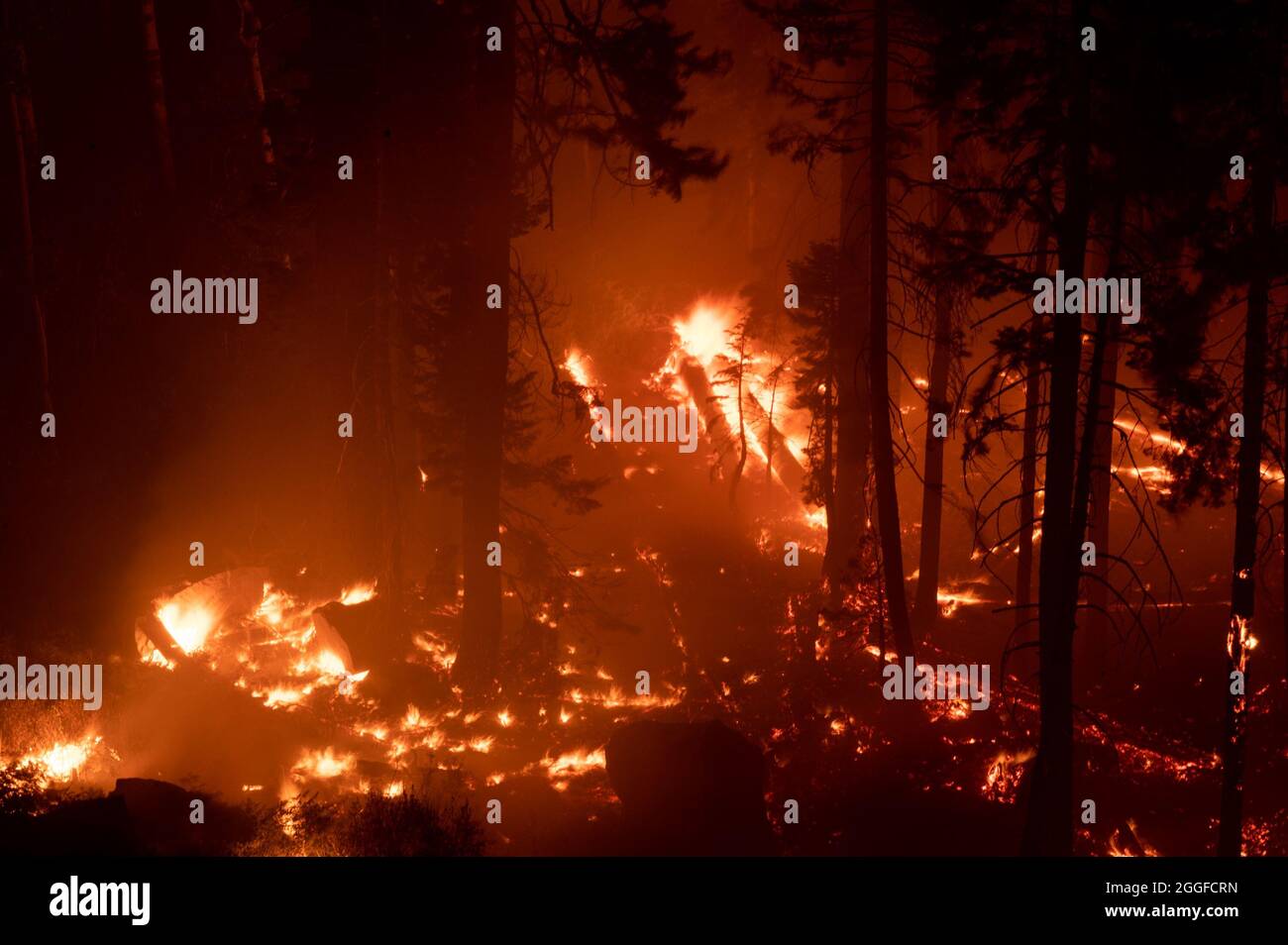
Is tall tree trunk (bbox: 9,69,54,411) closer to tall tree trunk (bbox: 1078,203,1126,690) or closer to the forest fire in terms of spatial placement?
the forest fire

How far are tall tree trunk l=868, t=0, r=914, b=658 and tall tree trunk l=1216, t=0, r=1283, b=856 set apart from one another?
4087mm

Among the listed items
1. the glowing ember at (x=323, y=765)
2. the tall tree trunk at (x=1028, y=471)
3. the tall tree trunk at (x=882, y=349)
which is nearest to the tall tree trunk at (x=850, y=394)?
the tall tree trunk at (x=1028, y=471)

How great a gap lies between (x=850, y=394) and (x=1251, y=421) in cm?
729

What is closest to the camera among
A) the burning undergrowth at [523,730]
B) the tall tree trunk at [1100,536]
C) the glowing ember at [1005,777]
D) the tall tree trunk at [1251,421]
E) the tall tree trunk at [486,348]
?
the tall tree trunk at [1251,421]

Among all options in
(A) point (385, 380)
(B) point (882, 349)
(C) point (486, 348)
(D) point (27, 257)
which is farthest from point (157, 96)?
(B) point (882, 349)

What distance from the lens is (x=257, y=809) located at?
35.6 feet

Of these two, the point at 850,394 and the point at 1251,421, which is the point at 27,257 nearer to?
the point at 850,394

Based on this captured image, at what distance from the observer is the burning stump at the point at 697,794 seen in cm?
1109

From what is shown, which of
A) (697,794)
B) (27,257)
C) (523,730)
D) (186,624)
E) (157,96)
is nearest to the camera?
(697,794)

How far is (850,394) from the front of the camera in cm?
1655

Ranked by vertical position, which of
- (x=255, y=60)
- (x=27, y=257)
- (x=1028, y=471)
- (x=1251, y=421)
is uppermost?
(x=255, y=60)

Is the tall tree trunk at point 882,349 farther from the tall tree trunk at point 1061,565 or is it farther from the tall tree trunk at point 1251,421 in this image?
the tall tree trunk at point 1251,421

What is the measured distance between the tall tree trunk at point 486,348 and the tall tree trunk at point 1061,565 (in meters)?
8.28

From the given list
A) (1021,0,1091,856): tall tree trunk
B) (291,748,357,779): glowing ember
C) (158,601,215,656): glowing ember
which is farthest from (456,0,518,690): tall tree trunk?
(1021,0,1091,856): tall tree trunk
